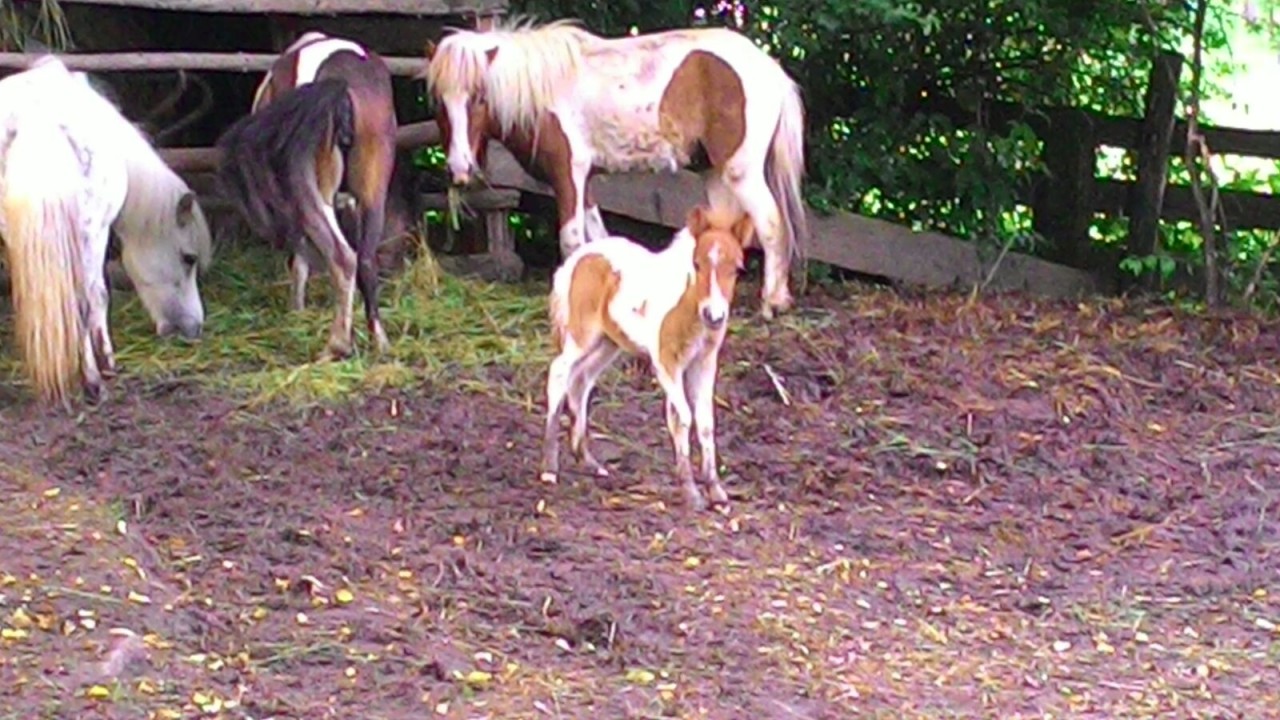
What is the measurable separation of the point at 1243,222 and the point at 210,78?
5.32 m

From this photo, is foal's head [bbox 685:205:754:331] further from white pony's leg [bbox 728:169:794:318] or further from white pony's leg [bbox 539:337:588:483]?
white pony's leg [bbox 728:169:794:318]

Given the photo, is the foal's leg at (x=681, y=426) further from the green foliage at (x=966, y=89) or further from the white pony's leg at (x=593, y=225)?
the green foliage at (x=966, y=89)

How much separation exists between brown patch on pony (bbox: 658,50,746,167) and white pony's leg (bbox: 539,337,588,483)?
2462 mm

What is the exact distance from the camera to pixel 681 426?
5.56 metres

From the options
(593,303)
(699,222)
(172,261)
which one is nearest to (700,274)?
(699,222)

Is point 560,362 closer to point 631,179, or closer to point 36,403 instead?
point 36,403

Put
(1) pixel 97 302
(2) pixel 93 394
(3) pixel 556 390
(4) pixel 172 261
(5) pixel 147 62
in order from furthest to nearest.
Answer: (5) pixel 147 62 < (4) pixel 172 261 < (1) pixel 97 302 < (2) pixel 93 394 < (3) pixel 556 390

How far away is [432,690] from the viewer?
4.34 metres

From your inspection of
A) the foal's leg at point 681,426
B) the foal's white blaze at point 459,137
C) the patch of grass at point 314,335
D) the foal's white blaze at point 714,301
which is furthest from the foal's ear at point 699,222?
the foal's white blaze at point 459,137

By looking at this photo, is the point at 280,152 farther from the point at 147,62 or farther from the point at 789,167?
the point at 789,167

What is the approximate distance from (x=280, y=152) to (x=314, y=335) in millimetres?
1027

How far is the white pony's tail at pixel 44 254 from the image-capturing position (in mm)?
6434

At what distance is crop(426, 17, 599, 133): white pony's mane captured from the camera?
7.66 m

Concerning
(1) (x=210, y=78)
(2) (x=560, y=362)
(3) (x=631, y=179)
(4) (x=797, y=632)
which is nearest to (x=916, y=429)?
(2) (x=560, y=362)
